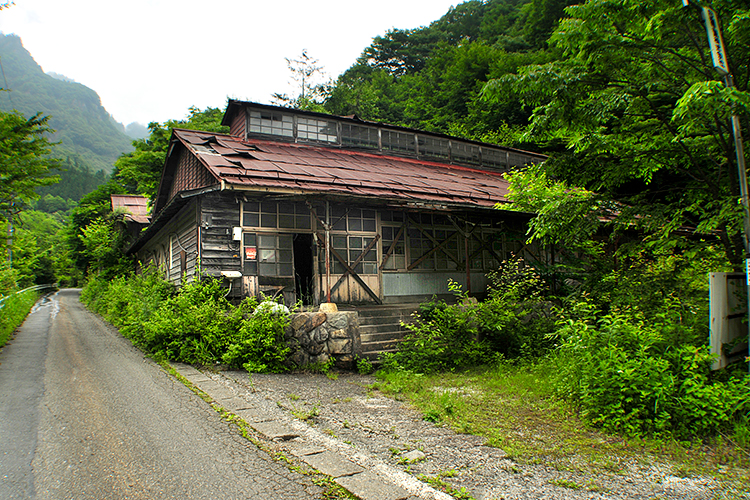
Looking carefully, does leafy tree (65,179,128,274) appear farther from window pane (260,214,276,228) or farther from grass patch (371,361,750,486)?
grass patch (371,361,750,486)

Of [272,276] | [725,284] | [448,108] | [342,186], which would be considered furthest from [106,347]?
[448,108]

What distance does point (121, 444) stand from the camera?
13.4 feet

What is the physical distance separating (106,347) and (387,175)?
8.36m

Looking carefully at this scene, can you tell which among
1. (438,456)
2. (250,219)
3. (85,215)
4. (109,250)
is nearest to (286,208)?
(250,219)

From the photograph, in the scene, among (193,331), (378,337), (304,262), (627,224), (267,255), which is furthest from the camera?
(304,262)

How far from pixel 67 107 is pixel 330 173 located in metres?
184

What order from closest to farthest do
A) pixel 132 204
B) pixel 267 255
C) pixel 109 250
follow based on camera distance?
pixel 267 255, pixel 109 250, pixel 132 204

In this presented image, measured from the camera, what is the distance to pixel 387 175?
1270cm

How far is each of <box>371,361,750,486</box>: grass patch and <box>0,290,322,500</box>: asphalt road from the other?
217 centimetres

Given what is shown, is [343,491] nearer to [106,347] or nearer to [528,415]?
[528,415]

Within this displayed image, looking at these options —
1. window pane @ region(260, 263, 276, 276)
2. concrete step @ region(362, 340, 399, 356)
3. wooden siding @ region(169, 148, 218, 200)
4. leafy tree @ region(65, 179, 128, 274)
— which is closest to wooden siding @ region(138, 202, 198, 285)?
wooden siding @ region(169, 148, 218, 200)

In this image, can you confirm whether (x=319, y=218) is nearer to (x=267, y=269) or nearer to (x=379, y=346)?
(x=267, y=269)

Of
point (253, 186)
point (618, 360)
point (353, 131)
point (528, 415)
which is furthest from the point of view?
point (353, 131)

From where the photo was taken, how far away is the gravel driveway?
11.0ft
